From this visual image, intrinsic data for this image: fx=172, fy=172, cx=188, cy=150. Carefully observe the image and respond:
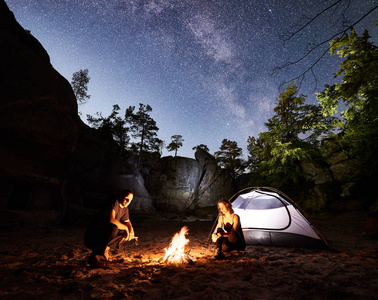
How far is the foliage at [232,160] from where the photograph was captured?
114ft

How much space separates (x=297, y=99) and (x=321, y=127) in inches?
152

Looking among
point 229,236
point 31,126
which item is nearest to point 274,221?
point 229,236

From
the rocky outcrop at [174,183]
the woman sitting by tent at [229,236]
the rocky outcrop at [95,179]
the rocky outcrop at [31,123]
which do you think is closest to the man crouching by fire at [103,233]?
the woman sitting by tent at [229,236]

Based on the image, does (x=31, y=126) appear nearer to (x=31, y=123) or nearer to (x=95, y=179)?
(x=31, y=123)

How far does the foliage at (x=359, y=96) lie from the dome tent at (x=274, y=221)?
5.98 m

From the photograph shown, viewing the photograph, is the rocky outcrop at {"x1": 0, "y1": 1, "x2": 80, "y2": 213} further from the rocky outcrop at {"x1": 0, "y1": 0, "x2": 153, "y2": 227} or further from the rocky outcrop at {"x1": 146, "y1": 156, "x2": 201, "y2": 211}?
the rocky outcrop at {"x1": 146, "y1": 156, "x2": 201, "y2": 211}

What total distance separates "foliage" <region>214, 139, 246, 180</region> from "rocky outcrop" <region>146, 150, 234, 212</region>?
4.42ft

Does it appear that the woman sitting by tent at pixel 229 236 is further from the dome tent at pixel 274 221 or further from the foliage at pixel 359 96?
the foliage at pixel 359 96

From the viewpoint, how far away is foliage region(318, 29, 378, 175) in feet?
25.8

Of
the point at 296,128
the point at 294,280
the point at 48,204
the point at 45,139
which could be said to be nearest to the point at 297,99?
the point at 296,128

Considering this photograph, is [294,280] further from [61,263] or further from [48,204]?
[48,204]

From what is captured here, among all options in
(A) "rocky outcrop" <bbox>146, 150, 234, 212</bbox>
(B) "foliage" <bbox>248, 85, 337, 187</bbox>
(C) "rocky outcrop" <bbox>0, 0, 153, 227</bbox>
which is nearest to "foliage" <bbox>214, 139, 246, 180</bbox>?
(A) "rocky outcrop" <bbox>146, 150, 234, 212</bbox>

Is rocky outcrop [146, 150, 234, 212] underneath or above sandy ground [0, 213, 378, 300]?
above

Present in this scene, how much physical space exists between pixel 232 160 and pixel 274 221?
97.8 feet
